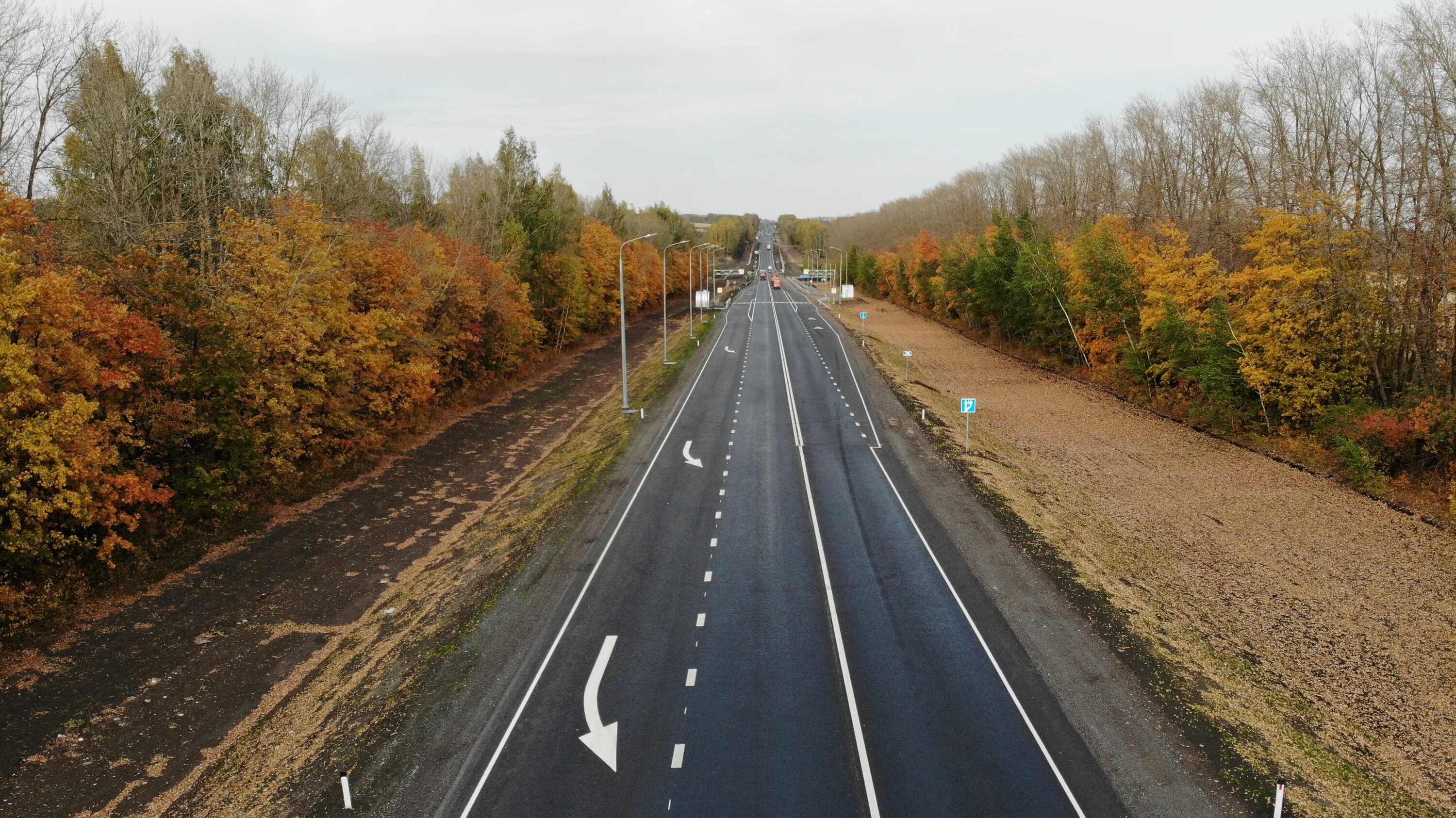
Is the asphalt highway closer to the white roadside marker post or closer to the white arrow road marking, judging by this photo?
the white arrow road marking

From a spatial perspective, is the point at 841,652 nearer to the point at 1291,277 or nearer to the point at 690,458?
the point at 690,458

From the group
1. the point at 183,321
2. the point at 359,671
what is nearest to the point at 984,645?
the point at 359,671

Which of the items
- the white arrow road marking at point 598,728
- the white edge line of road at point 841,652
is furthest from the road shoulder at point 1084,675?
the white arrow road marking at point 598,728

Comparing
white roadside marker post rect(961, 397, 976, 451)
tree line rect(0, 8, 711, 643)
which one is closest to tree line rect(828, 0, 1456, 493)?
white roadside marker post rect(961, 397, 976, 451)

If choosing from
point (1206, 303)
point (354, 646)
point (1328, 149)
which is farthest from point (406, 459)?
point (1328, 149)

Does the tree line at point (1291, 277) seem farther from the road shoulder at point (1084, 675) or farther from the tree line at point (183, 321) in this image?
the tree line at point (183, 321)

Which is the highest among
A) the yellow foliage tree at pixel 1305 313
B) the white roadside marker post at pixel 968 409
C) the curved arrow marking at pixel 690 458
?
the yellow foliage tree at pixel 1305 313

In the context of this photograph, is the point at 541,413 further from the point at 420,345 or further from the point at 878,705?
the point at 878,705
